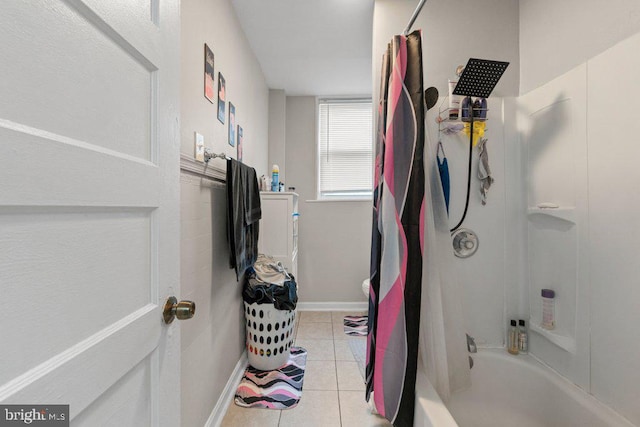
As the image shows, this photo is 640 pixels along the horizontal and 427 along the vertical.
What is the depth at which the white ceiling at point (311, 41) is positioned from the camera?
1.88 meters

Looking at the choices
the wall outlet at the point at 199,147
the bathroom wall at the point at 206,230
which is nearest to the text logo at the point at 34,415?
the bathroom wall at the point at 206,230

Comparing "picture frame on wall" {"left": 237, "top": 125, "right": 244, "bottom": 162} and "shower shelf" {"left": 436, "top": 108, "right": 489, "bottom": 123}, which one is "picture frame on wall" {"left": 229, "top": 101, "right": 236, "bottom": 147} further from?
"shower shelf" {"left": 436, "top": 108, "right": 489, "bottom": 123}

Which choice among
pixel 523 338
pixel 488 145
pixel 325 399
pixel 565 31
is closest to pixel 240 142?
pixel 488 145

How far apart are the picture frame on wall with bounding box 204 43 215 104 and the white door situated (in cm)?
75

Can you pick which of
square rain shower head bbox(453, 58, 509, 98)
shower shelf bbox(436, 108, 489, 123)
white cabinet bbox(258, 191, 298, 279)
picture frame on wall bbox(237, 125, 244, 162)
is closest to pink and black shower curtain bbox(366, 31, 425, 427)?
square rain shower head bbox(453, 58, 509, 98)

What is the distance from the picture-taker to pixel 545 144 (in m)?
1.37

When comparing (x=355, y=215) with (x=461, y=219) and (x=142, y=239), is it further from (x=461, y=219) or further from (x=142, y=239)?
(x=142, y=239)

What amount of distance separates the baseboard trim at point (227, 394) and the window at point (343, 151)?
1.94 meters

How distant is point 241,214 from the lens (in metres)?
1.65

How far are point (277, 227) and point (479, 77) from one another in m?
1.75

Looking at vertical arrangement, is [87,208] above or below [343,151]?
below

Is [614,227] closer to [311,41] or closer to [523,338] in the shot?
[523,338]

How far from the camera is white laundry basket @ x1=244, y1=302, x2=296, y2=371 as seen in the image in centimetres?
187

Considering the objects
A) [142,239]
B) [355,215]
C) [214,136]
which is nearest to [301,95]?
[355,215]
